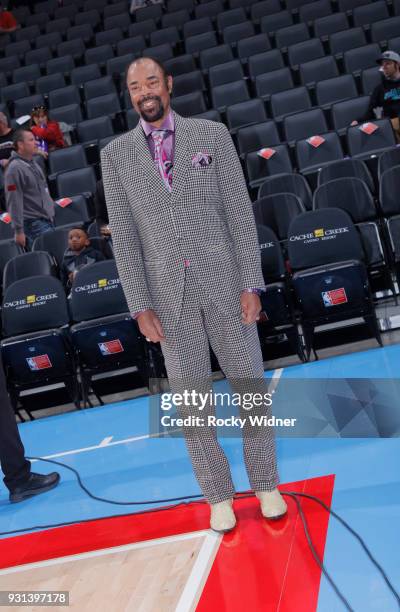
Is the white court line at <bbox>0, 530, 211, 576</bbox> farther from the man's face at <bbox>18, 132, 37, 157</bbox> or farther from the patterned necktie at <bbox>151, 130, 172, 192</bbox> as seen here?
the man's face at <bbox>18, 132, 37, 157</bbox>

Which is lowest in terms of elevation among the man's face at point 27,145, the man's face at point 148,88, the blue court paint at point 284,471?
the blue court paint at point 284,471

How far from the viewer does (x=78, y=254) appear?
21.9 feet

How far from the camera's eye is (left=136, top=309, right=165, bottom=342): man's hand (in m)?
2.92

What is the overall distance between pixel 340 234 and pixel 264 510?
3.17 m

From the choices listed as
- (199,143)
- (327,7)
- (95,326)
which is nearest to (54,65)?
(327,7)

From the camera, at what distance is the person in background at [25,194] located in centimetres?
736

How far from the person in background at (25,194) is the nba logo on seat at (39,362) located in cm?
179

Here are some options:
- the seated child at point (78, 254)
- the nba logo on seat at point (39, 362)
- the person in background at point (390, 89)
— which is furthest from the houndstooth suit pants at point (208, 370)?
the person in background at point (390, 89)

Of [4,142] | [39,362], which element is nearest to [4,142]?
[4,142]

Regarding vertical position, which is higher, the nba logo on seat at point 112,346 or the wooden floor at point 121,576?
the nba logo on seat at point 112,346

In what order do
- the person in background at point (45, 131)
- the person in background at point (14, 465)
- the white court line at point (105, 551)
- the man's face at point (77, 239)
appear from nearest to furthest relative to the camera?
the white court line at point (105, 551)
the person in background at point (14, 465)
the man's face at point (77, 239)
the person in background at point (45, 131)

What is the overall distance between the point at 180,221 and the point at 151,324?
39cm

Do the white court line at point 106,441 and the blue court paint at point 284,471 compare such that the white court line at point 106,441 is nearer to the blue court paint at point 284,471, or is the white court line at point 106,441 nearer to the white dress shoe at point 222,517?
the blue court paint at point 284,471

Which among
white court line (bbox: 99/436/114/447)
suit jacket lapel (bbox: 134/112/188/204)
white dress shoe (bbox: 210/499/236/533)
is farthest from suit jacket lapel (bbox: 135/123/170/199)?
white court line (bbox: 99/436/114/447)
